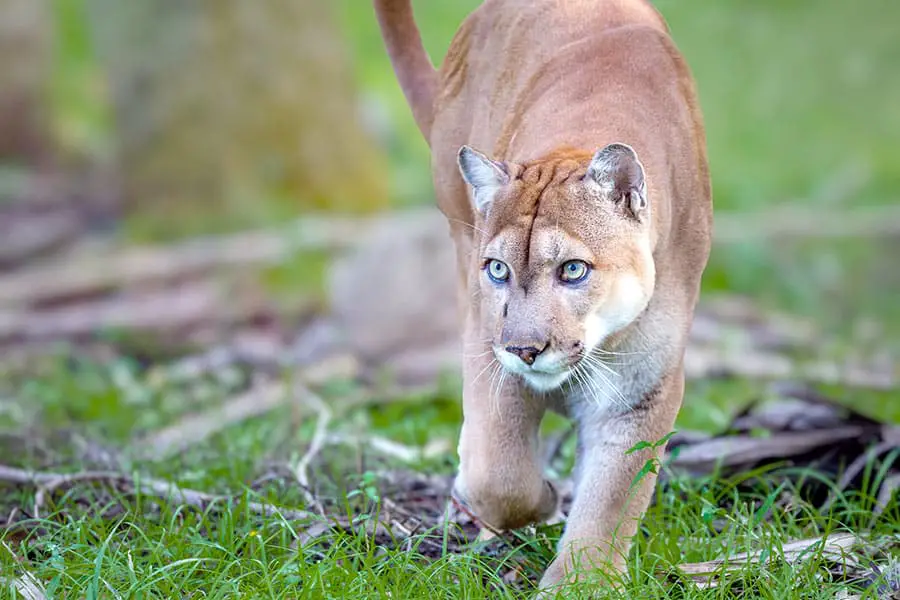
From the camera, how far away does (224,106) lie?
38.8ft

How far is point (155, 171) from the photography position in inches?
476

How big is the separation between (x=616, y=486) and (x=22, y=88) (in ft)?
44.4

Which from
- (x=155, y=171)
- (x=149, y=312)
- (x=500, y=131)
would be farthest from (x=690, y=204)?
(x=155, y=171)

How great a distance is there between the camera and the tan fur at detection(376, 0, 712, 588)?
388 centimetres

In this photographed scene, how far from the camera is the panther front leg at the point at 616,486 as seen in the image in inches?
163

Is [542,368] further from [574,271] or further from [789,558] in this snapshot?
[789,558]

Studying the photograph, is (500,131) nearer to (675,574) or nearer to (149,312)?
(675,574)

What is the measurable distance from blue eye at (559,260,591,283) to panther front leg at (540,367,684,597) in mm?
584

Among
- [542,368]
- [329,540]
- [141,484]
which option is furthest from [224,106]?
[542,368]

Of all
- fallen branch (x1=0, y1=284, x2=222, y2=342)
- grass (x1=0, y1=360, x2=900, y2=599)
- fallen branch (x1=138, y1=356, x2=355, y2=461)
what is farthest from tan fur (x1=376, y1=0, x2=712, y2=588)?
fallen branch (x1=0, y1=284, x2=222, y2=342)

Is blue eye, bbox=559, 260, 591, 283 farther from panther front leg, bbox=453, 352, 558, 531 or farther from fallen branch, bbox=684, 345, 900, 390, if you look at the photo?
fallen branch, bbox=684, 345, 900, 390

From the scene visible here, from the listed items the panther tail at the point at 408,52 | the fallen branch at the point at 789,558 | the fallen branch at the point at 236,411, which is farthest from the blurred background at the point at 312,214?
the fallen branch at the point at 789,558

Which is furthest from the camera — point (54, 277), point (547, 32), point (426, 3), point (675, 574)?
point (426, 3)

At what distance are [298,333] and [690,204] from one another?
5.93 m
